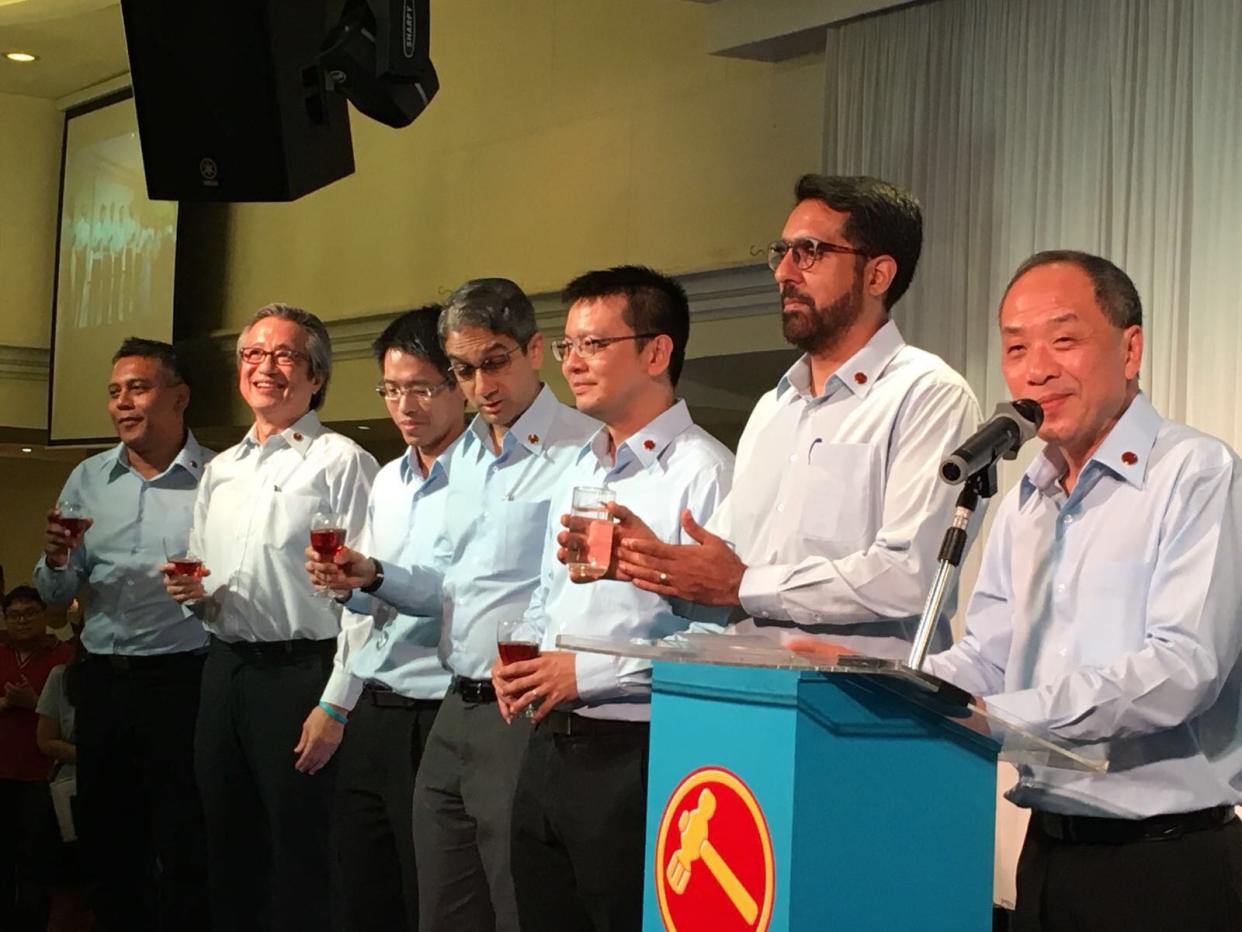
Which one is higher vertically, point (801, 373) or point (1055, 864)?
point (801, 373)

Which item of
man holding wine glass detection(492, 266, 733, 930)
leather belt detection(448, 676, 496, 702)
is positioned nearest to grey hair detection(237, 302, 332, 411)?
leather belt detection(448, 676, 496, 702)

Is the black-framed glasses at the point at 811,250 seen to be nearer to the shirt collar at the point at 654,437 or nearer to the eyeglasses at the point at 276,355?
the shirt collar at the point at 654,437

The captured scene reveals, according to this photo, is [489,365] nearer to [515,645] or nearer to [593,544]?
[515,645]

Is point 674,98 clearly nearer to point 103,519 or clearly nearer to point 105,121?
point 103,519

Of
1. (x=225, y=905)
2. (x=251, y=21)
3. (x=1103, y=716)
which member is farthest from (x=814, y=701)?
(x=225, y=905)

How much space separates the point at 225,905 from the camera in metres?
4.42

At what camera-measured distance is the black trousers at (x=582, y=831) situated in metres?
2.92

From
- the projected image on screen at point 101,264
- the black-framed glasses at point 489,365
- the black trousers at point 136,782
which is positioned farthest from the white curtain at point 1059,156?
the projected image on screen at point 101,264

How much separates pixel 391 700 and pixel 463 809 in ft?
1.48

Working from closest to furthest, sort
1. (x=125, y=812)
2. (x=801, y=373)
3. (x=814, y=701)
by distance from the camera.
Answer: (x=814, y=701) < (x=801, y=373) < (x=125, y=812)

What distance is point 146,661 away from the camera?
504 cm

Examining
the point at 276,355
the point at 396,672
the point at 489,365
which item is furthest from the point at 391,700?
the point at 276,355

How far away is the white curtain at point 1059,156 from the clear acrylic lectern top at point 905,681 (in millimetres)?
2704

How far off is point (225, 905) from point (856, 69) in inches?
132
